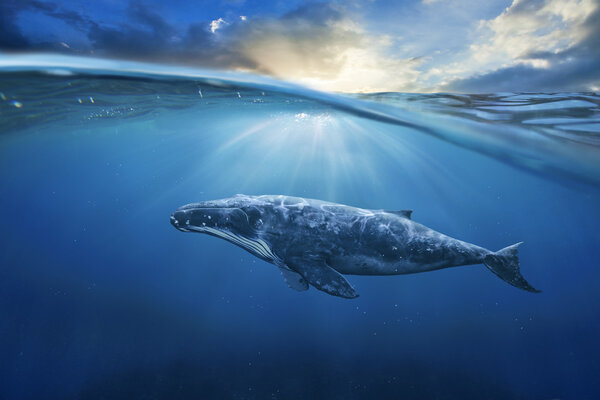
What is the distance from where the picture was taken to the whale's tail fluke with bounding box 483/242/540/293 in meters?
5.36

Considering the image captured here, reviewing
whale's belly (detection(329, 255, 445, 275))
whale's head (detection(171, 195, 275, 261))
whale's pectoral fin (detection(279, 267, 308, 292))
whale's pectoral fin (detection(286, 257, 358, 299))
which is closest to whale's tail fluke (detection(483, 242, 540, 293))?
whale's belly (detection(329, 255, 445, 275))

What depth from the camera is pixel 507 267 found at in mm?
5410

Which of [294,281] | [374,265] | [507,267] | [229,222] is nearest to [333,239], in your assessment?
[374,265]

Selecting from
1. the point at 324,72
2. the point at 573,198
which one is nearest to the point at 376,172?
the point at 573,198

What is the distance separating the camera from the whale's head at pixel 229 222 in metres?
5.31

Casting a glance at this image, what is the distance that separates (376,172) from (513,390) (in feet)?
75.4

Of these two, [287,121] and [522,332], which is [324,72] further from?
[522,332]

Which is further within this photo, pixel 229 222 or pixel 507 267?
pixel 507 267

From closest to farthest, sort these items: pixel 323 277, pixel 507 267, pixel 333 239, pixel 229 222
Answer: pixel 323 277 < pixel 333 239 < pixel 229 222 < pixel 507 267

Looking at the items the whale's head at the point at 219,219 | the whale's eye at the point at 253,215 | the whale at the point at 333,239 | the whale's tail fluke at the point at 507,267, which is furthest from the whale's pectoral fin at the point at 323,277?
the whale's tail fluke at the point at 507,267

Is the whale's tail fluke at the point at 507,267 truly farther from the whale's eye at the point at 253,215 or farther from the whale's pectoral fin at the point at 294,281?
the whale's eye at the point at 253,215

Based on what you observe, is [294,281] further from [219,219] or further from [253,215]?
[219,219]

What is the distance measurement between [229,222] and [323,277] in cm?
211

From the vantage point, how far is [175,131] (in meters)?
24.5
